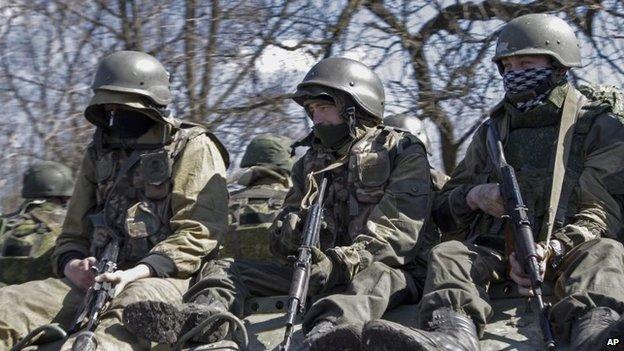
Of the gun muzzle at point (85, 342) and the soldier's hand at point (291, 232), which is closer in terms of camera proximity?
the gun muzzle at point (85, 342)

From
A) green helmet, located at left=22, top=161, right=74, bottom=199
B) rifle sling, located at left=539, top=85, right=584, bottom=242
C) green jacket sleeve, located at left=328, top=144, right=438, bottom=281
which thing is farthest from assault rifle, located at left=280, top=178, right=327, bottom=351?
green helmet, located at left=22, top=161, right=74, bottom=199

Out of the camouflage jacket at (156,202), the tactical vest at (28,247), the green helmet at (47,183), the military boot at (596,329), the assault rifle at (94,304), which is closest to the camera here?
the military boot at (596,329)

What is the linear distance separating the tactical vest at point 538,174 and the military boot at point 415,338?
936 mm

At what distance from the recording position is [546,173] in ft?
21.9

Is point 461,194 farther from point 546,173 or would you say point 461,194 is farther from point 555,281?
point 555,281

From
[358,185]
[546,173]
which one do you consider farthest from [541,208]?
[358,185]

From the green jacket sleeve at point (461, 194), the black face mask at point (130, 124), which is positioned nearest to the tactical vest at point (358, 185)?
the green jacket sleeve at point (461, 194)

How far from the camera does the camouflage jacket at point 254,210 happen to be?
8719 millimetres

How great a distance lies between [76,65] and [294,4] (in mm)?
1953

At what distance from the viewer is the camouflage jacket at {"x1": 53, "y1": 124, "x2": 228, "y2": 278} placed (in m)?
7.04

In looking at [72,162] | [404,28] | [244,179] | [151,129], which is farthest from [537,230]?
[72,162]

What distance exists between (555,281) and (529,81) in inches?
42.2

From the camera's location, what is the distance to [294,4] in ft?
37.1

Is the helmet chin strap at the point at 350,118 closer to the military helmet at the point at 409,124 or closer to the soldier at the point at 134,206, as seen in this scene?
the soldier at the point at 134,206
